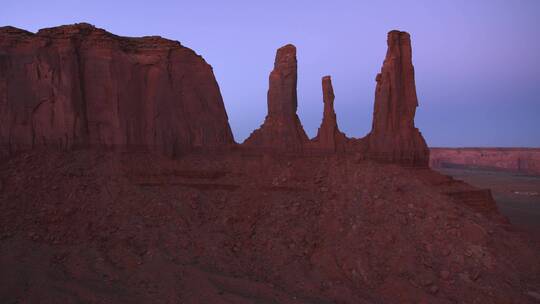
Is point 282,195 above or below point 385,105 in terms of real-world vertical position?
below

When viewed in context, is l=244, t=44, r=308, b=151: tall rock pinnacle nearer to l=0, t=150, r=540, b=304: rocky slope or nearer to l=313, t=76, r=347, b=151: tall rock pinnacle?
l=313, t=76, r=347, b=151: tall rock pinnacle

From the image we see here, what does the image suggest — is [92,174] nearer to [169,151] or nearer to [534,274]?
[169,151]

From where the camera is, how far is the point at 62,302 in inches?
506

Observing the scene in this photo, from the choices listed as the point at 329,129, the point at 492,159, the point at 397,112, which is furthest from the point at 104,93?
the point at 492,159

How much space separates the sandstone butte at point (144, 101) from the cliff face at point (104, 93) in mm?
47

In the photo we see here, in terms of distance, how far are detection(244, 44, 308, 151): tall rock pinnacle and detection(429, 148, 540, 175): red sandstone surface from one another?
84636 millimetres

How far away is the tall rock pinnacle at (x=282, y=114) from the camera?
70.9ft

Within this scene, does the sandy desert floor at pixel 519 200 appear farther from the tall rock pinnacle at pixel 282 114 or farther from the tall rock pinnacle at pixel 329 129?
the tall rock pinnacle at pixel 282 114

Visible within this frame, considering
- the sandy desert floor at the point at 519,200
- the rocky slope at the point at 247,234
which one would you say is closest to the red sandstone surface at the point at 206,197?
the rocky slope at the point at 247,234

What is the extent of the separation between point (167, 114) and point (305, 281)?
36.8ft

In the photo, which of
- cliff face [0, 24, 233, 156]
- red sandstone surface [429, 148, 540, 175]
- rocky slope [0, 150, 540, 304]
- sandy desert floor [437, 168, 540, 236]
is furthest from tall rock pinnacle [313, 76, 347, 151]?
red sandstone surface [429, 148, 540, 175]

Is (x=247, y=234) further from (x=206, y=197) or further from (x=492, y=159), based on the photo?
(x=492, y=159)

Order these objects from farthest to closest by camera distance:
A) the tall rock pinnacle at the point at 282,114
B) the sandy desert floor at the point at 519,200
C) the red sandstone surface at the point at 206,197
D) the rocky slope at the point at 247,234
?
1. the sandy desert floor at the point at 519,200
2. the tall rock pinnacle at the point at 282,114
3. the red sandstone surface at the point at 206,197
4. the rocky slope at the point at 247,234

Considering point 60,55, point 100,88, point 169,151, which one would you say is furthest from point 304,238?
point 60,55
